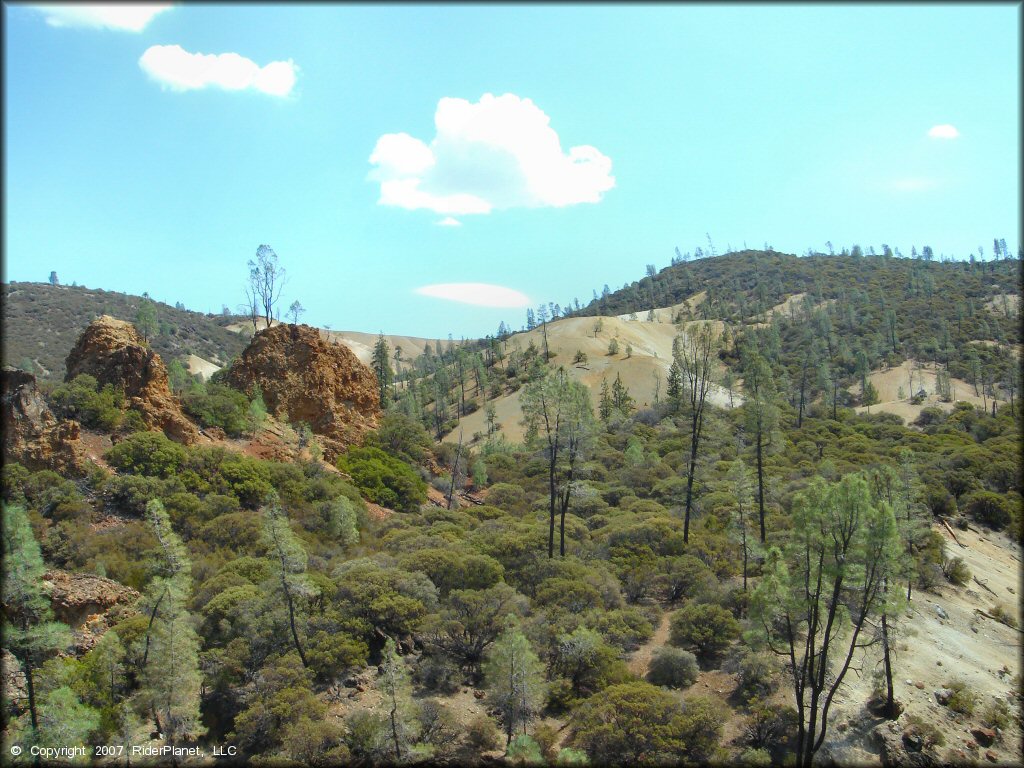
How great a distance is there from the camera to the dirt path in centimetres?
1756

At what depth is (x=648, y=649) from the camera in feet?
61.4

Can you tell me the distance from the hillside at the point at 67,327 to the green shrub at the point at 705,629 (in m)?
88.9

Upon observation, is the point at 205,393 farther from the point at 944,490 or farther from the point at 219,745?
the point at 944,490

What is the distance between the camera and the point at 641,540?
25625 mm

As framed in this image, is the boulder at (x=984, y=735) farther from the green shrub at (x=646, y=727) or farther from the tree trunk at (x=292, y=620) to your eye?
the tree trunk at (x=292, y=620)

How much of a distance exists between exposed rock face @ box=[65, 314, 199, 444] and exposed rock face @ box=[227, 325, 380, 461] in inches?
251

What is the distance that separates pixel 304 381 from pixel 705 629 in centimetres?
3031

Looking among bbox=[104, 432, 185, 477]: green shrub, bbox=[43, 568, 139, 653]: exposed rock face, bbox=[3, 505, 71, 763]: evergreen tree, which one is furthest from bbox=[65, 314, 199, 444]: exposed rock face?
bbox=[3, 505, 71, 763]: evergreen tree

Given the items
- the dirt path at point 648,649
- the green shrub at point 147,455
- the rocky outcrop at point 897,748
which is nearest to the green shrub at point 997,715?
the rocky outcrop at point 897,748

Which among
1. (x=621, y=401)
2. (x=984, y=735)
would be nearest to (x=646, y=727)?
(x=984, y=735)

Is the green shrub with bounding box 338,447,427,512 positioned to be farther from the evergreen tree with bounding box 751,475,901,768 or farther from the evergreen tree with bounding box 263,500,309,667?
the evergreen tree with bounding box 751,475,901,768

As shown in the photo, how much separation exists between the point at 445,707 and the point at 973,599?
74.6 feet

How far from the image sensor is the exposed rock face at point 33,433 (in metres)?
26.0

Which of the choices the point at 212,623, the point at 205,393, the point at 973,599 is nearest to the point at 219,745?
A: the point at 212,623
